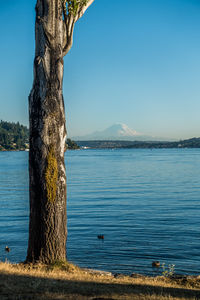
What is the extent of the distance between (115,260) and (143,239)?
395 centimetres

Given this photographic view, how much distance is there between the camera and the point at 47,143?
9.64 metres

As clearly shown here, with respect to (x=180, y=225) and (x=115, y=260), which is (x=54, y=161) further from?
(x=180, y=225)

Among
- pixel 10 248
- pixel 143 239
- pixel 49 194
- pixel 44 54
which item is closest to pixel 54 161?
pixel 49 194

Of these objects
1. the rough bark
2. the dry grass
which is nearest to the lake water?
the rough bark

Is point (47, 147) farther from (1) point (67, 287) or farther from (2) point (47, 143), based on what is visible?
(1) point (67, 287)

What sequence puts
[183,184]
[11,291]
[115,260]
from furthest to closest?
[183,184]
[115,260]
[11,291]

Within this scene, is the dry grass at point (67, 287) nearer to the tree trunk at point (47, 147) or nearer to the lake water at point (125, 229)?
the tree trunk at point (47, 147)

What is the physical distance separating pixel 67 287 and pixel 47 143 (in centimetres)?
404

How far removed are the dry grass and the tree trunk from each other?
0.79 metres

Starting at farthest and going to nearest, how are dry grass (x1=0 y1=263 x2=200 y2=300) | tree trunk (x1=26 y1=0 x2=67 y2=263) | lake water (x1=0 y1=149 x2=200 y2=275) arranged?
1. lake water (x1=0 y1=149 x2=200 y2=275)
2. tree trunk (x1=26 y1=0 x2=67 y2=263)
3. dry grass (x1=0 y1=263 x2=200 y2=300)

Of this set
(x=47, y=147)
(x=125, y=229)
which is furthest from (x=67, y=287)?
(x=125, y=229)

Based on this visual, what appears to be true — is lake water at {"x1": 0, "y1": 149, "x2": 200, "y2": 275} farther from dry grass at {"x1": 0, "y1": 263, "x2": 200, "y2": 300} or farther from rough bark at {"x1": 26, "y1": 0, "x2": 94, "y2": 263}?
dry grass at {"x1": 0, "y1": 263, "x2": 200, "y2": 300}

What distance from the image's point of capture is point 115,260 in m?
15.7

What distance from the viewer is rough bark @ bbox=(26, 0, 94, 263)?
9.60m
